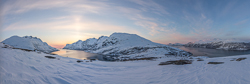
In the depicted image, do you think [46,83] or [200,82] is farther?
[200,82]

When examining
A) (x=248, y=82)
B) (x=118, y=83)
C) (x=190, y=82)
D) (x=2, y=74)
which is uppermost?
(x=2, y=74)

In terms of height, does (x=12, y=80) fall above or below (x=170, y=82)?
above

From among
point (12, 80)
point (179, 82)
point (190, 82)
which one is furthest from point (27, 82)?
point (190, 82)

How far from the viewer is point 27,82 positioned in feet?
14.3

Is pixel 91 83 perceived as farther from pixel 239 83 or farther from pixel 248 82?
pixel 248 82

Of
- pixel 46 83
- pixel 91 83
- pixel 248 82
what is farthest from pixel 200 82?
pixel 46 83

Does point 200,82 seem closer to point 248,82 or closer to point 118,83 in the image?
point 248,82

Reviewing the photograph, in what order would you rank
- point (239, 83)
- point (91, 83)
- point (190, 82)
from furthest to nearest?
point (91, 83) → point (190, 82) → point (239, 83)

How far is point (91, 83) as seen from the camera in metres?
6.38

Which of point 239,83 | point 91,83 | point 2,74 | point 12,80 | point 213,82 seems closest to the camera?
point 12,80

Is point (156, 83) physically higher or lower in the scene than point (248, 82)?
lower

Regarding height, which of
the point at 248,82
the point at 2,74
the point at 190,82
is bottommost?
the point at 190,82

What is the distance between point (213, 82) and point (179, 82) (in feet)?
5.56

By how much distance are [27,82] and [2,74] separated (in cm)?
132
